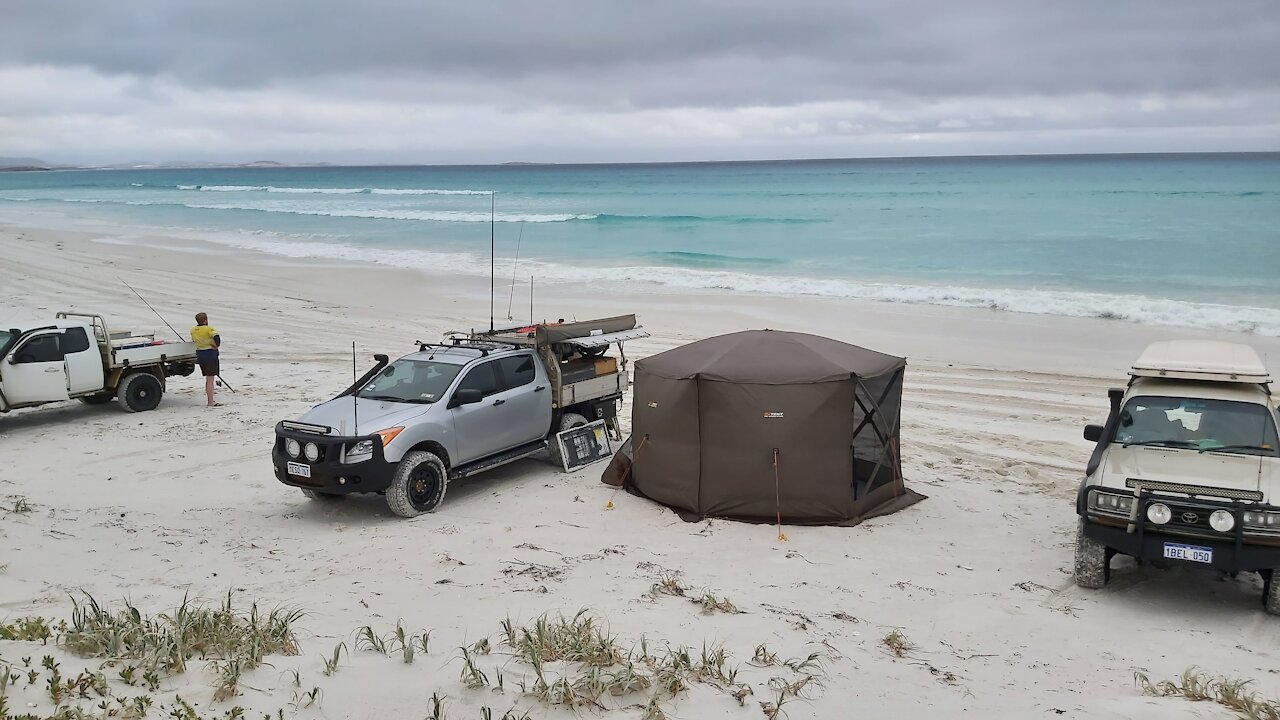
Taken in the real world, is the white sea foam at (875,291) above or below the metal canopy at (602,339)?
below

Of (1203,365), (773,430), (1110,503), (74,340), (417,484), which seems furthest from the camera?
(74,340)

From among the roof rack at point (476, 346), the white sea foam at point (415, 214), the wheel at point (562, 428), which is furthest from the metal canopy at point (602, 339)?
the white sea foam at point (415, 214)

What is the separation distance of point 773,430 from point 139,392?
33.8 ft

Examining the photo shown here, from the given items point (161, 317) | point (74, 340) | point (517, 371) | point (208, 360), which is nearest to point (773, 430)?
point (517, 371)

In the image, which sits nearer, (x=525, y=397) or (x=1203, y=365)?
Answer: (x=1203, y=365)

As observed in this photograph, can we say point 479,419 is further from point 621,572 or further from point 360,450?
point 621,572

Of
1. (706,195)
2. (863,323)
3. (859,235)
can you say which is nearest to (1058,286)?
(863,323)

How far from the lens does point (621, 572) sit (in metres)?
8.99

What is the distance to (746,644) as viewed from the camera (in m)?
7.14

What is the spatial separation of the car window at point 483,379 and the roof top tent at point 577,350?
0.79 metres

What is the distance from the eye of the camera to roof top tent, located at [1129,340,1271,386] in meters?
9.08

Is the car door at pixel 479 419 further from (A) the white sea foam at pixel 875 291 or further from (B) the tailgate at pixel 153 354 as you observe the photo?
(A) the white sea foam at pixel 875 291

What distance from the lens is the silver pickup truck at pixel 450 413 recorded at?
10297mm

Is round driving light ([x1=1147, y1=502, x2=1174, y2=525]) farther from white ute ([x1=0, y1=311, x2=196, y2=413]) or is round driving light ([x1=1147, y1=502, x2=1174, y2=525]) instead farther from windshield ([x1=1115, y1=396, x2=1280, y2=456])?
white ute ([x1=0, y1=311, x2=196, y2=413])
